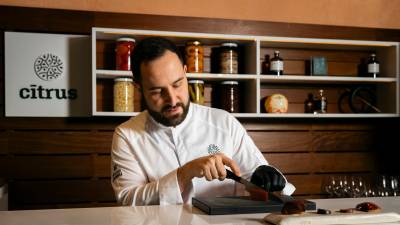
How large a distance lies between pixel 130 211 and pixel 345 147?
2.34 m

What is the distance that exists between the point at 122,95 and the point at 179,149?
3.22 feet

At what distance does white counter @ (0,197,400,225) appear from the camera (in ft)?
4.09

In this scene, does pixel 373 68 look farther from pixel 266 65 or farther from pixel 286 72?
pixel 266 65

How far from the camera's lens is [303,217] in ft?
3.80

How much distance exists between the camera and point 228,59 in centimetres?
301

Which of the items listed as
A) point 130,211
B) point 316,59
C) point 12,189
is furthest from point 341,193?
point 12,189

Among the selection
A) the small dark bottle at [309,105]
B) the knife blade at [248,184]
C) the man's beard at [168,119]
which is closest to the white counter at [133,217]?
the knife blade at [248,184]

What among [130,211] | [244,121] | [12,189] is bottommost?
[12,189]

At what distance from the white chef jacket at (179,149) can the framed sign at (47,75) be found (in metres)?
1.05

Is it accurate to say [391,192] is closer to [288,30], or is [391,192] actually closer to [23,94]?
[288,30]

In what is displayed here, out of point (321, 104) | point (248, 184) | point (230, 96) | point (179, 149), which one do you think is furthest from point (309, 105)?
point (248, 184)

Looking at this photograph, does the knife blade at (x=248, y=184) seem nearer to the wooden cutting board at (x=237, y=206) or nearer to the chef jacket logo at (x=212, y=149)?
the wooden cutting board at (x=237, y=206)

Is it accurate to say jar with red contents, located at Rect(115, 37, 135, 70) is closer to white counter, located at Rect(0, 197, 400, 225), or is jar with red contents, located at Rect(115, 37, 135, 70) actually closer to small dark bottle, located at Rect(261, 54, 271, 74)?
small dark bottle, located at Rect(261, 54, 271, 74)

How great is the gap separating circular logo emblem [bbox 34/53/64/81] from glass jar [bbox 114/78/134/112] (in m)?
0.38
